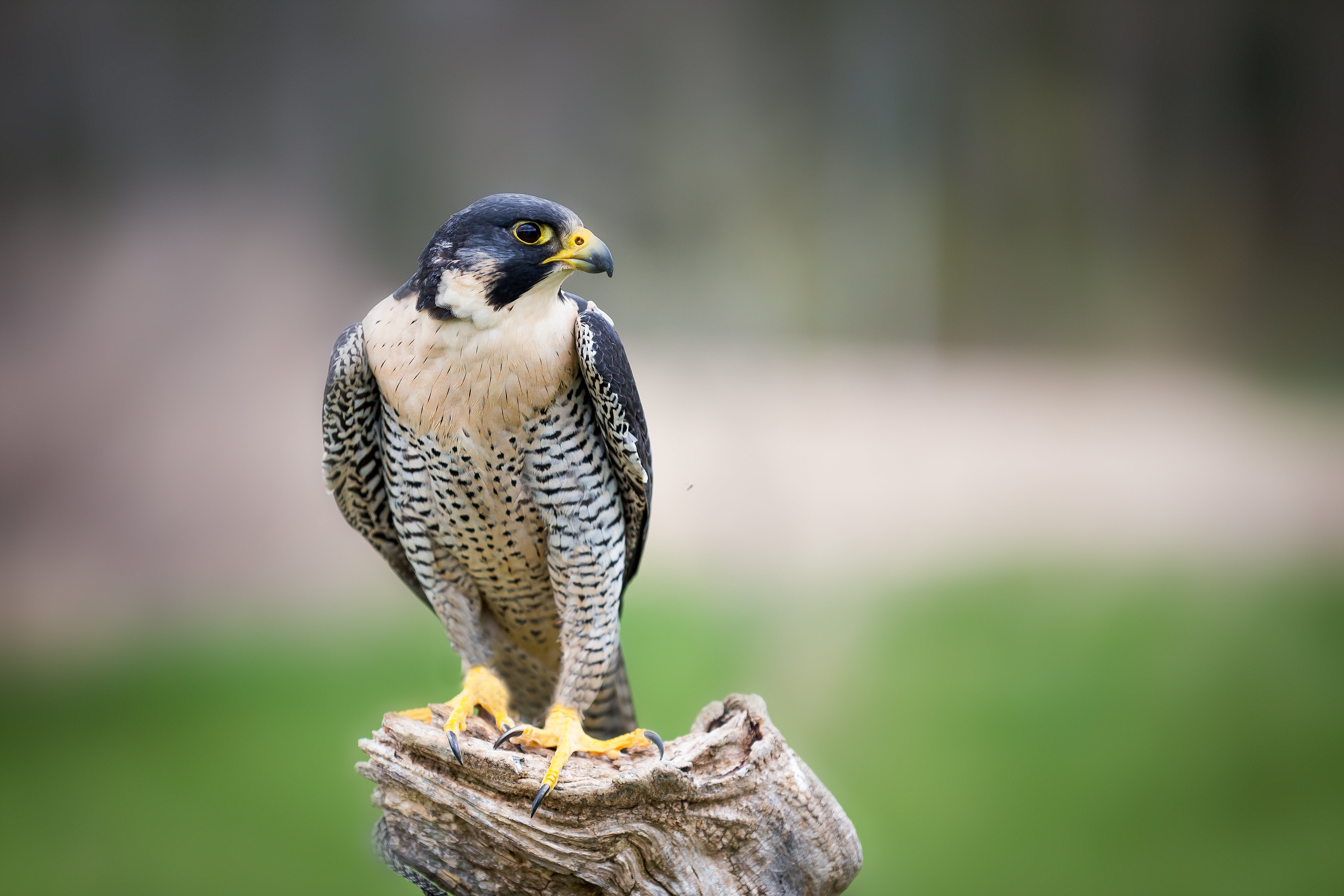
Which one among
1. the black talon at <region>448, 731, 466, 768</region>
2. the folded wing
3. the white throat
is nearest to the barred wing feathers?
the white throat

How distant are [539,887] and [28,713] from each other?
7.97 feet

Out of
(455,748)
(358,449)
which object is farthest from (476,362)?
(455,748)

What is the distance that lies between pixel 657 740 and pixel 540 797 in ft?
0.80

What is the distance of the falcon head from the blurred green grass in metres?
1.62

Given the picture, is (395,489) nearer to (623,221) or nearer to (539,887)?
(539,887)

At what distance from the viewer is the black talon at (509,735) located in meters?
1.61

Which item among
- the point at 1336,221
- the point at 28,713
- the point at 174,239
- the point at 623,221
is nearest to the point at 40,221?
the point at 174,239

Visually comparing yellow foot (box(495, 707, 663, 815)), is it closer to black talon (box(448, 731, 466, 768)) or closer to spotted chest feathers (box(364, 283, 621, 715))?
black talon (box(448, 731, 466, 768))

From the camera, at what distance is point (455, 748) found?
1.52m

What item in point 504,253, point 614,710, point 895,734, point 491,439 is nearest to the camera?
point 504,253

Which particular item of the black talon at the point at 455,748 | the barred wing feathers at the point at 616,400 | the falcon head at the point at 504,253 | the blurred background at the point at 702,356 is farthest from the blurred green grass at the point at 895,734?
the falcon head at the point at 504,253

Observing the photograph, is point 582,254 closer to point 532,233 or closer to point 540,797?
point 532,233

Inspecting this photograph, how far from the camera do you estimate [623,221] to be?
10.4ft

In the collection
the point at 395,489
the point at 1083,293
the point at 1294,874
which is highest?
the point at 1083,293
